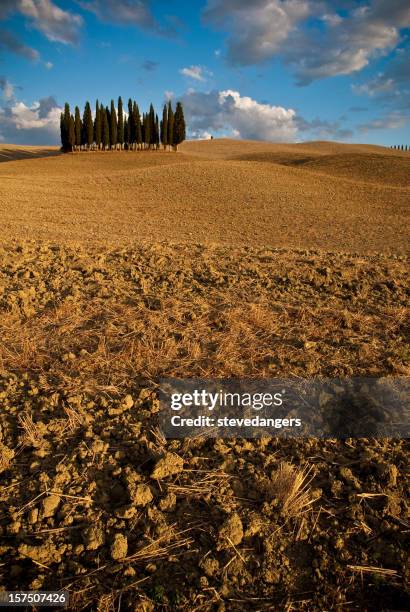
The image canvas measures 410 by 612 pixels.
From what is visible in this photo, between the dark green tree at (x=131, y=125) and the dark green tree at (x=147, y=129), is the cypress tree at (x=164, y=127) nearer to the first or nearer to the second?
the dark green tree at (x=147, y=129)

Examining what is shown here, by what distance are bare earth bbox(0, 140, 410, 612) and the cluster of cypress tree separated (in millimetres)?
63963

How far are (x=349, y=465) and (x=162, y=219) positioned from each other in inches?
871

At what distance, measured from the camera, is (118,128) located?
63812mm

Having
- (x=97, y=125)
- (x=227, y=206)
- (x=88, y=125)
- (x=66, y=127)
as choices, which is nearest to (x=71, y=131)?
(x=66, y=127)

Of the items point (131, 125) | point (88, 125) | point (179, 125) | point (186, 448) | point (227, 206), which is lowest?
point (186, 448)

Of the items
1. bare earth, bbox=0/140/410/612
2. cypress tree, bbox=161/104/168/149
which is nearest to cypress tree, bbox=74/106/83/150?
cypress tree, bbox=161/104/168/149

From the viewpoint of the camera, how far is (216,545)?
6.53 ft

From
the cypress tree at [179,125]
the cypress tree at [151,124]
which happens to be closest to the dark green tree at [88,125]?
the cypress tree at [151,124]

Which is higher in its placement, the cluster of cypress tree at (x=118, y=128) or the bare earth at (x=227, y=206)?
the cluster of cypress tree at (x=118, y=128)

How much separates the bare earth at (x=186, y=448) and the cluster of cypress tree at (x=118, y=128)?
64.0m

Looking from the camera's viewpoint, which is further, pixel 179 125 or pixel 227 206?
pixel 179 125

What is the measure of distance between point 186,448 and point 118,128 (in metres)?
70.3

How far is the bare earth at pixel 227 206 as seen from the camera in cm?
1867

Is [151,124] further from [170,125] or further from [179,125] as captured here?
[179,125]
